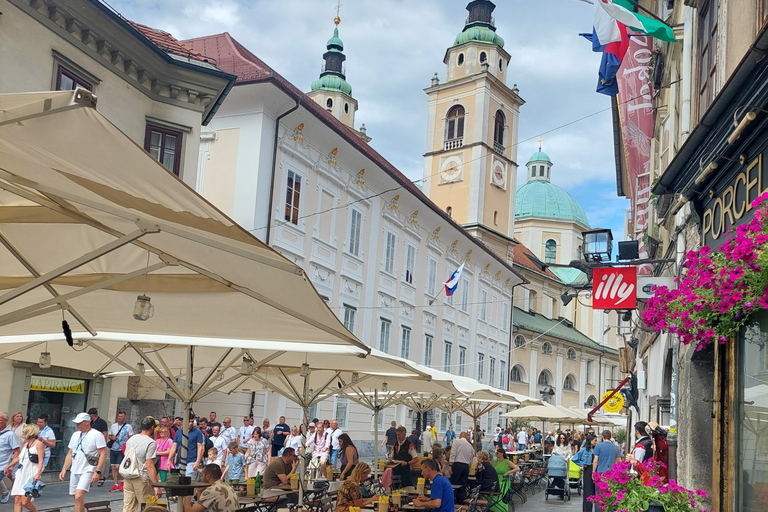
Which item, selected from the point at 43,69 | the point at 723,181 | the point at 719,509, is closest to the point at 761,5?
the point at 723,181

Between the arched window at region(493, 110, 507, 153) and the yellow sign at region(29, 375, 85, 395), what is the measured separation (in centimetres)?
4059

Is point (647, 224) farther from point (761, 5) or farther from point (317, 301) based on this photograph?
point (317, 301)

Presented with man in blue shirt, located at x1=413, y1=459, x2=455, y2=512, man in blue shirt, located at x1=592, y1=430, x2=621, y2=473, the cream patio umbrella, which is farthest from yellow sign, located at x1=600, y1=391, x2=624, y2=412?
the cream patio umbrella

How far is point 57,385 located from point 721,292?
52.1ft

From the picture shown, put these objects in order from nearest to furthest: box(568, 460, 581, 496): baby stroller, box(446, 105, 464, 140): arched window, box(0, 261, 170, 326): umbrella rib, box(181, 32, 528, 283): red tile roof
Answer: box(0, 261, 170, 326): umbrella rib, box(568, 460, 581, 496): baby stroller, box(181, 32, 528, 283): red tile roof, box(446, 105, 464, 140): arched window

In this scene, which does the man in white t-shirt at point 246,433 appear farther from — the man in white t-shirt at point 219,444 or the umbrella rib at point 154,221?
the umbrella rib at point 154,221

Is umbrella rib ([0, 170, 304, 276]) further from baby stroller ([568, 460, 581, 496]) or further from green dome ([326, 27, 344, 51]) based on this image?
green dome ([326, 27, 344, 51])

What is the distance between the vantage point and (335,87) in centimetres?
7781

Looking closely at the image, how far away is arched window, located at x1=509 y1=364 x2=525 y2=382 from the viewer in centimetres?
6066

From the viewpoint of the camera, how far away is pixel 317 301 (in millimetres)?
5641

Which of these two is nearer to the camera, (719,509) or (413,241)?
(719,509)

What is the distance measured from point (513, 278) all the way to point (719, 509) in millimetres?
44743

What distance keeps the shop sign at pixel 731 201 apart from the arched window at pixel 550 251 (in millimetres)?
75547

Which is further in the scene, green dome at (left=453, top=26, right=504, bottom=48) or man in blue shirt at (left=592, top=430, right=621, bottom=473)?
green dome at (left=453, top=26, right=504, bottom=48)
